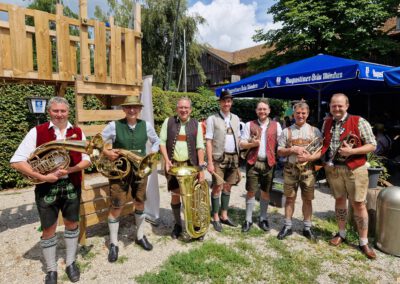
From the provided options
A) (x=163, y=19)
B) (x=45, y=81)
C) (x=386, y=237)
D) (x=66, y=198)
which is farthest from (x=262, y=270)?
(x=163, y=19)

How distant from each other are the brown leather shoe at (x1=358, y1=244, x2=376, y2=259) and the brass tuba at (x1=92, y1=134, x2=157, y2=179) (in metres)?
2.82

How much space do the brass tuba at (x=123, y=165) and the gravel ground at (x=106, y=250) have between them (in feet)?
3.57

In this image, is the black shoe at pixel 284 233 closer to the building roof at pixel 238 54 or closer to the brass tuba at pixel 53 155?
the brass tuba at pixel 53 155

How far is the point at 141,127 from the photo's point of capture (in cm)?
330

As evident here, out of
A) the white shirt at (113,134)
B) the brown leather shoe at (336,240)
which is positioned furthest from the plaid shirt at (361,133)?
the white shirt at (113,134)

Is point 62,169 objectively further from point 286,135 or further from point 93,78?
point 286,135

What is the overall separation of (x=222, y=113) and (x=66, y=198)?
2.29 m

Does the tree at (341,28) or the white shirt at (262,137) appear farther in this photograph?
the tree at (341,28)

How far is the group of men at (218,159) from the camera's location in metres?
2.66

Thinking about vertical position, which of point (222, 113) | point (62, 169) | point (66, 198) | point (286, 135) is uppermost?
point (222, 113)

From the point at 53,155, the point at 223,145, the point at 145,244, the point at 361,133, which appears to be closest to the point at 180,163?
the point at 223,145

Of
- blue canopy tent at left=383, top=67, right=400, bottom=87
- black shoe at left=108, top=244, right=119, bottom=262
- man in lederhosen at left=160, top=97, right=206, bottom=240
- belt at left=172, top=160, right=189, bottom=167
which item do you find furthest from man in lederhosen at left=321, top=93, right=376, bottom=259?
black shoe at left=108, top=244, right=119, bottom=262

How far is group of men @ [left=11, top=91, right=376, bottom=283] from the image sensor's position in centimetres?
266

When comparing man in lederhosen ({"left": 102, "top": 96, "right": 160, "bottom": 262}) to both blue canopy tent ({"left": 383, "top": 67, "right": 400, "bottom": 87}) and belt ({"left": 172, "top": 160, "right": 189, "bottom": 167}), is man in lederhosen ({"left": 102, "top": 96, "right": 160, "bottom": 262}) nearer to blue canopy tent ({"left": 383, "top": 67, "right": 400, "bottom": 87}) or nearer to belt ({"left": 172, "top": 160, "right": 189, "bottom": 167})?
belt ({"left": 172, "top": 160, "right": 189, "bottom": 167})
